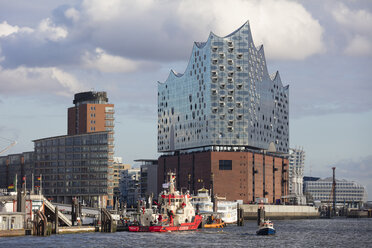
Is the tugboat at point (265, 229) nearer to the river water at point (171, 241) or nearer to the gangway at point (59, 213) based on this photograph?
the river water at point (171, 241)

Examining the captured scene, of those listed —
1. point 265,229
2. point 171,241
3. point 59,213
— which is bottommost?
point 171,241

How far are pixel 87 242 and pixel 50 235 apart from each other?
13.1 meters

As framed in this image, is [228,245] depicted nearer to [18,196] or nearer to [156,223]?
[156,223]

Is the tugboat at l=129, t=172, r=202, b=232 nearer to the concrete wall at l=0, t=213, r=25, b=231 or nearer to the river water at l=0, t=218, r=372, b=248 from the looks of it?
the river water at l=0, t=218, r=372, b=248

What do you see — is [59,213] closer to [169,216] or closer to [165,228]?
[165,228]

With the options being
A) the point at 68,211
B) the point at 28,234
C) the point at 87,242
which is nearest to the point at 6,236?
the point at 28,234

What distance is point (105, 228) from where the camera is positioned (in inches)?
5428

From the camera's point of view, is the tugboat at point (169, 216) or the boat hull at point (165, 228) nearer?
the boat hull at point (165, 228)

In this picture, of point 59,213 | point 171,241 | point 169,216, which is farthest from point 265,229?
point 59,213

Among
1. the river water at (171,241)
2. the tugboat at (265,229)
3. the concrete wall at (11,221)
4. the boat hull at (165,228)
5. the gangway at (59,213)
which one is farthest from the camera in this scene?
the tugboat at (265,229)

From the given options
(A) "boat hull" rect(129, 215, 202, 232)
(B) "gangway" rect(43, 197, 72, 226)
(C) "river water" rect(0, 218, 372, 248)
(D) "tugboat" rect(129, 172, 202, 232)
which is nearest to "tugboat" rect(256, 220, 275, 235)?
(C) "river water" rect(0, 218, 372, 248)

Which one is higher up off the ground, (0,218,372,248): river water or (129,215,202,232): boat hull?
(129,215,202,232): boat hull

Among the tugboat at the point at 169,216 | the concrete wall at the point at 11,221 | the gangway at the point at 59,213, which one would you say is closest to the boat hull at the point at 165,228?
the tugboat at the point at 169,216

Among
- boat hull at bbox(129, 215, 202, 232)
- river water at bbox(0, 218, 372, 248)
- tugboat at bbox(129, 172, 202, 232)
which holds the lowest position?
river water at bbox(0, 218, 372, 248)
